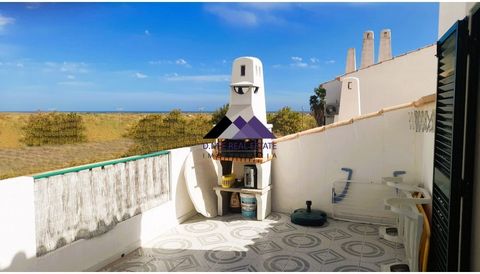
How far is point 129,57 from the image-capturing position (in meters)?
11.1

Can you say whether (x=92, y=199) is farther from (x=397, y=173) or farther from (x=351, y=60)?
(x=351, y=60)

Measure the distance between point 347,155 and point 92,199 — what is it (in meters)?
3.76

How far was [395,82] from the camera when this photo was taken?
7.63m

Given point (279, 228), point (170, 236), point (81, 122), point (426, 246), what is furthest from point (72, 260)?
point (81, 122)

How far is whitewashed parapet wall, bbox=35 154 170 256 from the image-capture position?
8.95ft

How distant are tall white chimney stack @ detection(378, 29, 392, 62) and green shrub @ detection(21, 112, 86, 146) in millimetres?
10994

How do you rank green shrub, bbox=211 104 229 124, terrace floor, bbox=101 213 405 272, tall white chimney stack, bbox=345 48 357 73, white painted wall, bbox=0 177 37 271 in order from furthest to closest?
tall white chimney stack, bbox=345 48 357 73, green shrub, bbox=211 104 229 124, terrace floor, bbox=101 213 405 272, white painted wall, bbox=0 177 37 271

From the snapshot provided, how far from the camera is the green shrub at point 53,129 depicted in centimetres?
618

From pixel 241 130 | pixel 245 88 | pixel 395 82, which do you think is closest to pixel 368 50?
pixel 395 82

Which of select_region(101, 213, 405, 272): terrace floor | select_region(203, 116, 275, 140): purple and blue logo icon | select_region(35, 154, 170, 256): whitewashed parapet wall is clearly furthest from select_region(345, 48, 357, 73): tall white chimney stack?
select_region(35, 154, 170, 256): whitewashed parapet wall

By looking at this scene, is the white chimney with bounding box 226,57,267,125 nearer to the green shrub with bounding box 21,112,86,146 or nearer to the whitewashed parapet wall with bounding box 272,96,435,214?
the whitewashed parapet wall with bounding box 272,96,435,214

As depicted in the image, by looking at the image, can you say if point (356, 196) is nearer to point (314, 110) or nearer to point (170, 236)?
point (170, 236)

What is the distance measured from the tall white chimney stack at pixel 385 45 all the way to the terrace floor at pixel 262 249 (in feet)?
29.9

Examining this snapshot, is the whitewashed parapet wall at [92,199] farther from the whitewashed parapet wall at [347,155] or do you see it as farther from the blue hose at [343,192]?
the blue hose at [343,192]
